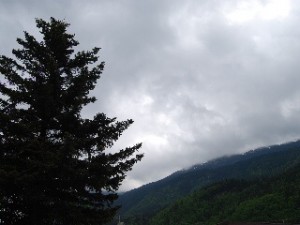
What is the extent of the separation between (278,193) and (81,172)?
192 metres

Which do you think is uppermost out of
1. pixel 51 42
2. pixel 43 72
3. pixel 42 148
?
pixel 51 42

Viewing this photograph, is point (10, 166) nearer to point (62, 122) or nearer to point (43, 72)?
point (62, 122)

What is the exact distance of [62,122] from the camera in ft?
58.7

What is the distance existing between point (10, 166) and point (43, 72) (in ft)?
15.7

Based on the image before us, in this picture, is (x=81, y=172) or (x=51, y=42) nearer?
(x=81, y=172)

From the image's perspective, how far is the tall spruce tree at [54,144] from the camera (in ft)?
50.6

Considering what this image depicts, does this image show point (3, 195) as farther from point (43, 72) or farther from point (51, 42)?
point (51, 42)

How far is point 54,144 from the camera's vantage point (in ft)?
56.6

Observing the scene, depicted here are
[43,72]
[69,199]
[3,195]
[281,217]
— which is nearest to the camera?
[3,195]

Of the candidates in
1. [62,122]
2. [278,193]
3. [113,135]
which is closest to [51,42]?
[62,122]

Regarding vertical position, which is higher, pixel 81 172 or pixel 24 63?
pixel 24 63

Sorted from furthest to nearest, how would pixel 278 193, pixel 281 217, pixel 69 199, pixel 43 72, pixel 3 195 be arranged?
pixel 278 193 → pixel 281 217 → pixel 43 72 → pixel 69 199 → pixel 3 195

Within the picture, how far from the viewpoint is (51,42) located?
19.0 meters

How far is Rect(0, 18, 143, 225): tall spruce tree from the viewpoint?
15.4 metres
